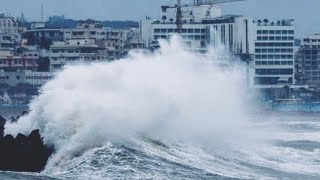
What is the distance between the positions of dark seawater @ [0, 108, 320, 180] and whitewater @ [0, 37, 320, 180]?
1.4 inches

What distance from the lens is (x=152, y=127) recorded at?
4072 centimetres

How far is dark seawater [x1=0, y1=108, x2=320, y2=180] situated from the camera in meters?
30.2

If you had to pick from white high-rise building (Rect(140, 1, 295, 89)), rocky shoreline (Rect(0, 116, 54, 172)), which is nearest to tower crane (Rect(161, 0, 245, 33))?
white high-rise building (Rect(140, 1, 295, 89))

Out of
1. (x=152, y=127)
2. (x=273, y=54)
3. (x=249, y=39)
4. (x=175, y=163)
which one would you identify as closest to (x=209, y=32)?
(x=249, y=39)

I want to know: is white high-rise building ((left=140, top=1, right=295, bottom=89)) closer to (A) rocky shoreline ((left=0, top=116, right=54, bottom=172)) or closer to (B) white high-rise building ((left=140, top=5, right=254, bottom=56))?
(B) white high-rise building ((left=140, top=5, right=254, bottom=56))

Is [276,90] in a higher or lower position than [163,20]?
lower

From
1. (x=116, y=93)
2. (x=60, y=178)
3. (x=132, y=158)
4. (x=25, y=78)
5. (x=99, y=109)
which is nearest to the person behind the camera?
(x=60, y=178)

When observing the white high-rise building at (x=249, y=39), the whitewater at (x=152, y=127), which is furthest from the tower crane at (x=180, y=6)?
the whitewater at (x=152, y=127)

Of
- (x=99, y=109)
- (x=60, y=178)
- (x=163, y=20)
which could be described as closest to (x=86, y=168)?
(x=60, y=178)

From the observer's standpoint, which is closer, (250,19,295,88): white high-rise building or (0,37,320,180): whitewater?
(0,37,320,180): whitewater

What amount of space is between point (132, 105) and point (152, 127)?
1.36 metres

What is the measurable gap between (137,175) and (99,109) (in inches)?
319

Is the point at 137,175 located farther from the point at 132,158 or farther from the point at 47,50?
the point at 47,50

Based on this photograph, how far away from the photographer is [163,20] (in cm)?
16350
